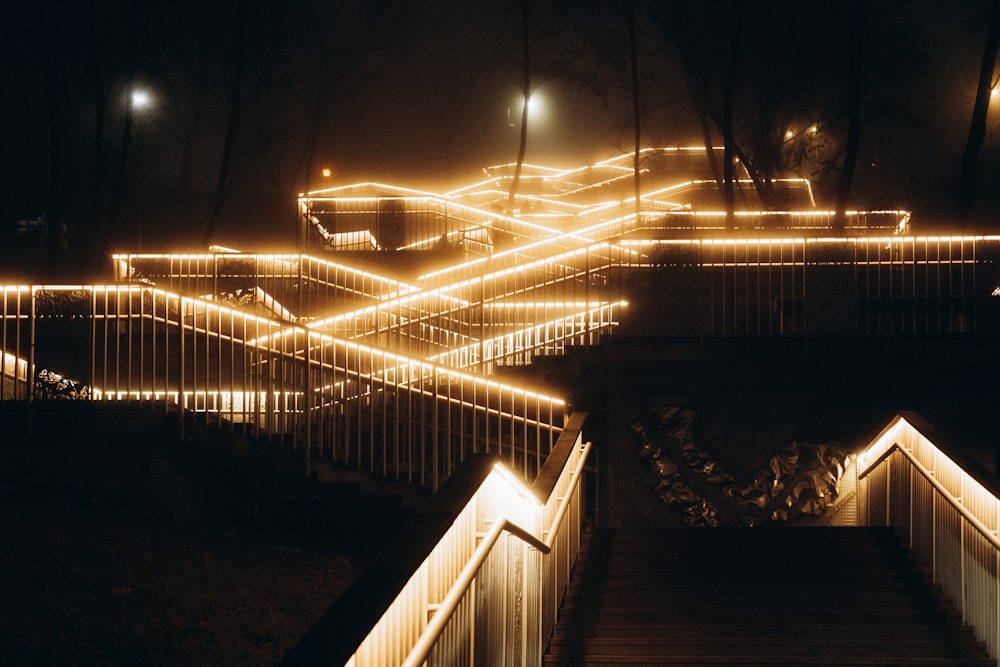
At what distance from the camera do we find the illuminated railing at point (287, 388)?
37.0 feet

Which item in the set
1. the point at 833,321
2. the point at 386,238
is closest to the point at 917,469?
the point at 833,321

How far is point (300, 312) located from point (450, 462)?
8437 mm

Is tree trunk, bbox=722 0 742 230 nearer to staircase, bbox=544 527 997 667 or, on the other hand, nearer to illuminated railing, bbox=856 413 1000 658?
illuminated railing, bbox=856 413 1000 658

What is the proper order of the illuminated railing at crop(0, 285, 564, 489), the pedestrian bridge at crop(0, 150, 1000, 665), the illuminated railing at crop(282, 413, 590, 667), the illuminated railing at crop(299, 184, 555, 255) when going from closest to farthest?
the illuminated railing at crop(282, 413, 590, 667) → the pedestrian bridge at crop(0, 150, 1000, 665) → the illuminated railing at crop(0, 285, 564, 489) → the illuminated railing at crop(299, 184, 555, 255)

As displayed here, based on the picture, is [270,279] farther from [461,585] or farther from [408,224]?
[461,585]

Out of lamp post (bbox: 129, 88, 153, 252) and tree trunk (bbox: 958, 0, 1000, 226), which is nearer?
tree trunk (bbox: 958, 0, 1000, 226)

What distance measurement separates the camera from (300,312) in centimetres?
1942

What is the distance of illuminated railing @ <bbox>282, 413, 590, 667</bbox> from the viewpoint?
12.6 feet

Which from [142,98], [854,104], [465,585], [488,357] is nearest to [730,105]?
[854,104]

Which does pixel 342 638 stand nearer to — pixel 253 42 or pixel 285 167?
pixel 253 42

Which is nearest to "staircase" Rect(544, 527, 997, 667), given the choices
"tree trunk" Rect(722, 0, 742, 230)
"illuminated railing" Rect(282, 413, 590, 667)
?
"illuminated railing" Rect(282, 413, 590, 667)

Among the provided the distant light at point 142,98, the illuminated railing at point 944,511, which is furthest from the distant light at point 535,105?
the illuminated railing at point 944,511

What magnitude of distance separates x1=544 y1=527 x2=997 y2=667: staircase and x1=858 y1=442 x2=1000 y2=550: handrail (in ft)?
2.54

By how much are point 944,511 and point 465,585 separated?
5.29 metres
